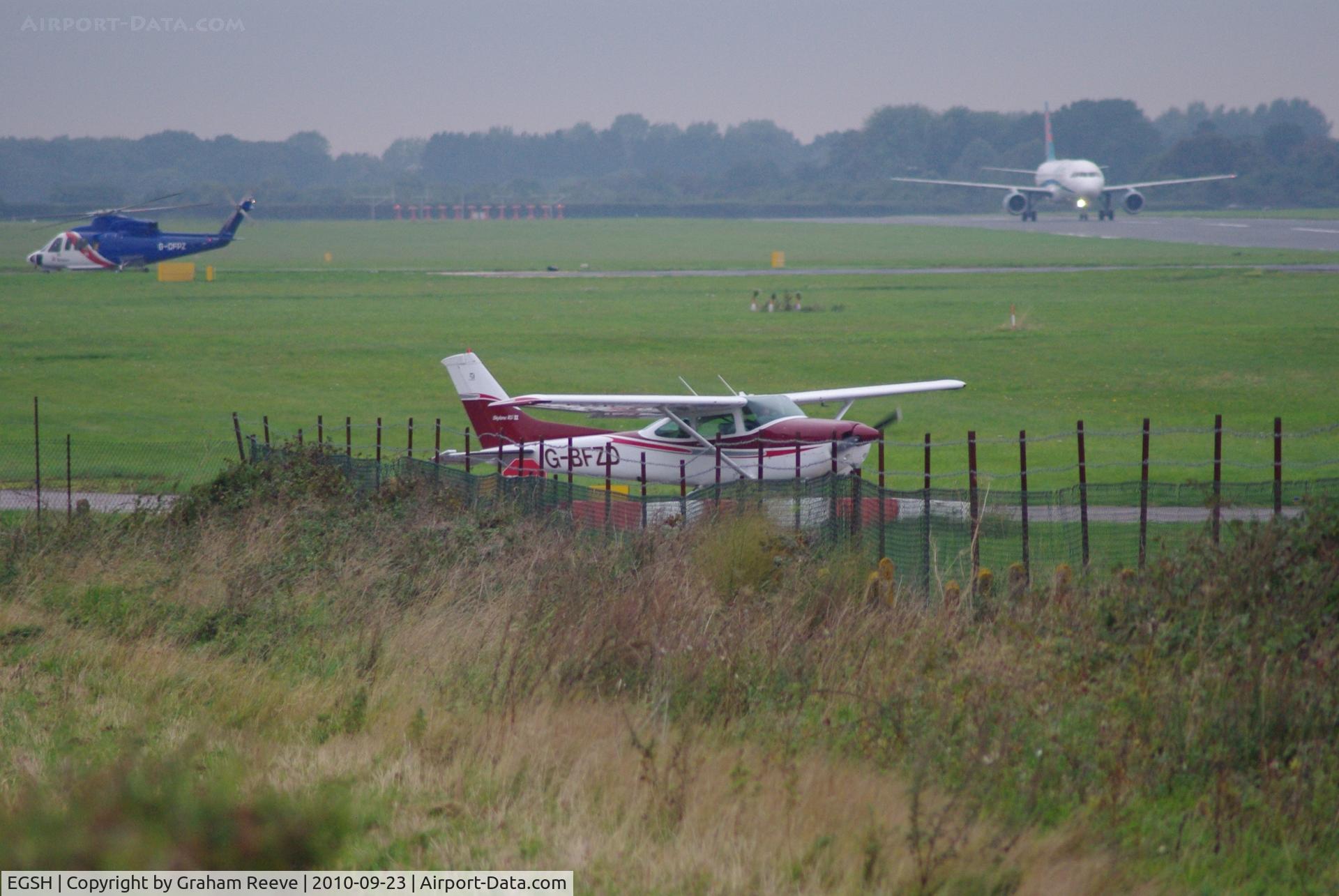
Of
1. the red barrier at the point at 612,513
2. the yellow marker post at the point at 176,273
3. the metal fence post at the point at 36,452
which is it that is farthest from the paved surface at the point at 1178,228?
the red barrier at the point at 612,513

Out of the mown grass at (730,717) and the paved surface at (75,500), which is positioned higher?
the mown grass at (730,717)

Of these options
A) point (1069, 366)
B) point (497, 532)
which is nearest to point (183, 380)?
point (1069, 366)

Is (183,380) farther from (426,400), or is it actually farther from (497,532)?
(497,532)

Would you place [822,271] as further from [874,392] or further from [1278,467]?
[1278,467]

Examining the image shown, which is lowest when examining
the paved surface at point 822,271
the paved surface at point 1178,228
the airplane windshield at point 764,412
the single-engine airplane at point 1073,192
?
the airplane windshield at point 764,412

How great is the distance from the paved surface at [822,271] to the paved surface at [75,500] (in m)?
57.5

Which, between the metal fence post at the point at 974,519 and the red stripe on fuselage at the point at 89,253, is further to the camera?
the red stripe on fuselage at the point at 89,253

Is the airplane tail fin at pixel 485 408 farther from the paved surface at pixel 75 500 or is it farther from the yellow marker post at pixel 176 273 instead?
the yellow marker post at pixel 176 273

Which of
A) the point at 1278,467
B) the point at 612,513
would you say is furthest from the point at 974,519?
the point at 612,513

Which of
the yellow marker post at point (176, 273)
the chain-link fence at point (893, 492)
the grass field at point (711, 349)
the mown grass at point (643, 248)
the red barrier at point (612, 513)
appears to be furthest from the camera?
the mown grass at point (643, 248)

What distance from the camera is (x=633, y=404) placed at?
63.7ft

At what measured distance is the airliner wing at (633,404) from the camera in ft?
62.7

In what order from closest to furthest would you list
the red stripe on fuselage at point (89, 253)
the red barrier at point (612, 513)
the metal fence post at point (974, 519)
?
1. the metal fence post at point (974, 519)
2. the red barrier at point (612, 513)
3. the red stripe on fuselage at point (89, 253)

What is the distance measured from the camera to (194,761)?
6070mm
